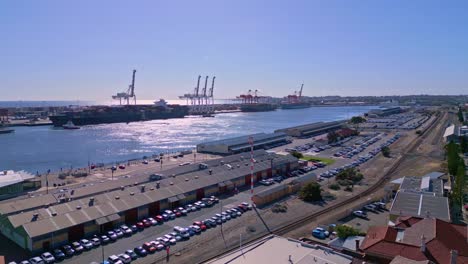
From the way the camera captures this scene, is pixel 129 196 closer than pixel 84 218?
No

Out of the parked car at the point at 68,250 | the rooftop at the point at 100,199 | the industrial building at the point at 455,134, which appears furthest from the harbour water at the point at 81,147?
the industrial building at the point at 455,134

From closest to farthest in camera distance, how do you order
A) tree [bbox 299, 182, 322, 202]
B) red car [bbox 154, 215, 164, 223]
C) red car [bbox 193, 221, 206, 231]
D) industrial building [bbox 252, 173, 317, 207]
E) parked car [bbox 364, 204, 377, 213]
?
red car [bbox 193, 221, 206, 231] → red car [bbox 154, 215, 164, 223] → parked car [bbox 364, 204, 377, 213] → industrial building [bbox 252, 173, 317, 207] → tree [bbox 299, 182, 322, 202]

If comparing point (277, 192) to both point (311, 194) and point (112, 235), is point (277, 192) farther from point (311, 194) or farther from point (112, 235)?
point (112, 235)

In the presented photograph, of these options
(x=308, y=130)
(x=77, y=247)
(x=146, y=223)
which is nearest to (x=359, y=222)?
(x=146, y=223)

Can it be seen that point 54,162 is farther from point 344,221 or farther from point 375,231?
point 375,231

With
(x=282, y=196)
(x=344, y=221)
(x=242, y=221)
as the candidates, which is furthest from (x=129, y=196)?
(x=344, y=221)

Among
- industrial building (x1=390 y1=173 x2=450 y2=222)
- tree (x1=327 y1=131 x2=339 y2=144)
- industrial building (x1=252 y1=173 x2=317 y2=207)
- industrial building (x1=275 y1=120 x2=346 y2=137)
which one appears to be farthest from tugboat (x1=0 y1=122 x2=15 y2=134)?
industrial building (x1=390 y1=173 x2=450 y2=222)

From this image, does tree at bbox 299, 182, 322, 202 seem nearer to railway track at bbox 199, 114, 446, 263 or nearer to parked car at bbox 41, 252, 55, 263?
railway track at bbox 199, 114, 446, 263
